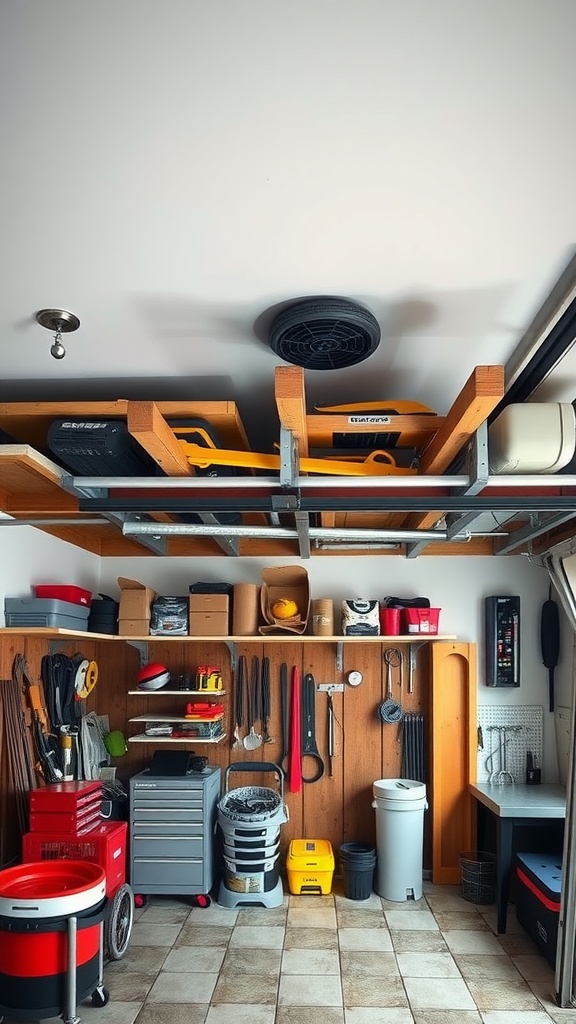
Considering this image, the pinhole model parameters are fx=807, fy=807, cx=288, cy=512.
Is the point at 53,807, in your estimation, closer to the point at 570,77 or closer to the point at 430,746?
the point at 430,746

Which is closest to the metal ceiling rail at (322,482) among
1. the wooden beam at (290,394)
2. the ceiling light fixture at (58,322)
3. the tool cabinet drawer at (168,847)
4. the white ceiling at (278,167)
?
the wooden beam at (290,394)

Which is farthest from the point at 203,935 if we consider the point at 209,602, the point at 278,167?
the point at 278,167

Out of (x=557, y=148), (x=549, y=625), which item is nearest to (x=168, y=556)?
(x=549, y=625)

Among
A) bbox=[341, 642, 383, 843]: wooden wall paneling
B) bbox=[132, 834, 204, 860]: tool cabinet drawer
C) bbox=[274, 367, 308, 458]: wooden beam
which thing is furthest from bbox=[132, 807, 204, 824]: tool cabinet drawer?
bbox=[274, 367, 308, 458]: wooden beam

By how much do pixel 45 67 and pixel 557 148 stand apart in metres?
1.09

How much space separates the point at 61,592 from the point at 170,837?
1.70 m

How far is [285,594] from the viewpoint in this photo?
561 cm

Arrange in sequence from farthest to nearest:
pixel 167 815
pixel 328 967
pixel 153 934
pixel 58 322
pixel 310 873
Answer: pixel 310 873 → pixel 167 815 → pixel 153 934 → pixel 328 967 → pixel 58 322

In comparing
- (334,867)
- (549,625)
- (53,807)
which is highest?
(549,625)

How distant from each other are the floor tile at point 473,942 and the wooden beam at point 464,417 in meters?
2.74

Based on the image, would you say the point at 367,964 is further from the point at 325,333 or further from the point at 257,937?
the point at 325,333

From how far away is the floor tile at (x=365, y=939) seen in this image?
434 cm

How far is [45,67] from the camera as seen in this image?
1.55m

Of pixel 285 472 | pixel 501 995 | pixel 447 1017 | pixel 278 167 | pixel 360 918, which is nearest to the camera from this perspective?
pixel 278 167
